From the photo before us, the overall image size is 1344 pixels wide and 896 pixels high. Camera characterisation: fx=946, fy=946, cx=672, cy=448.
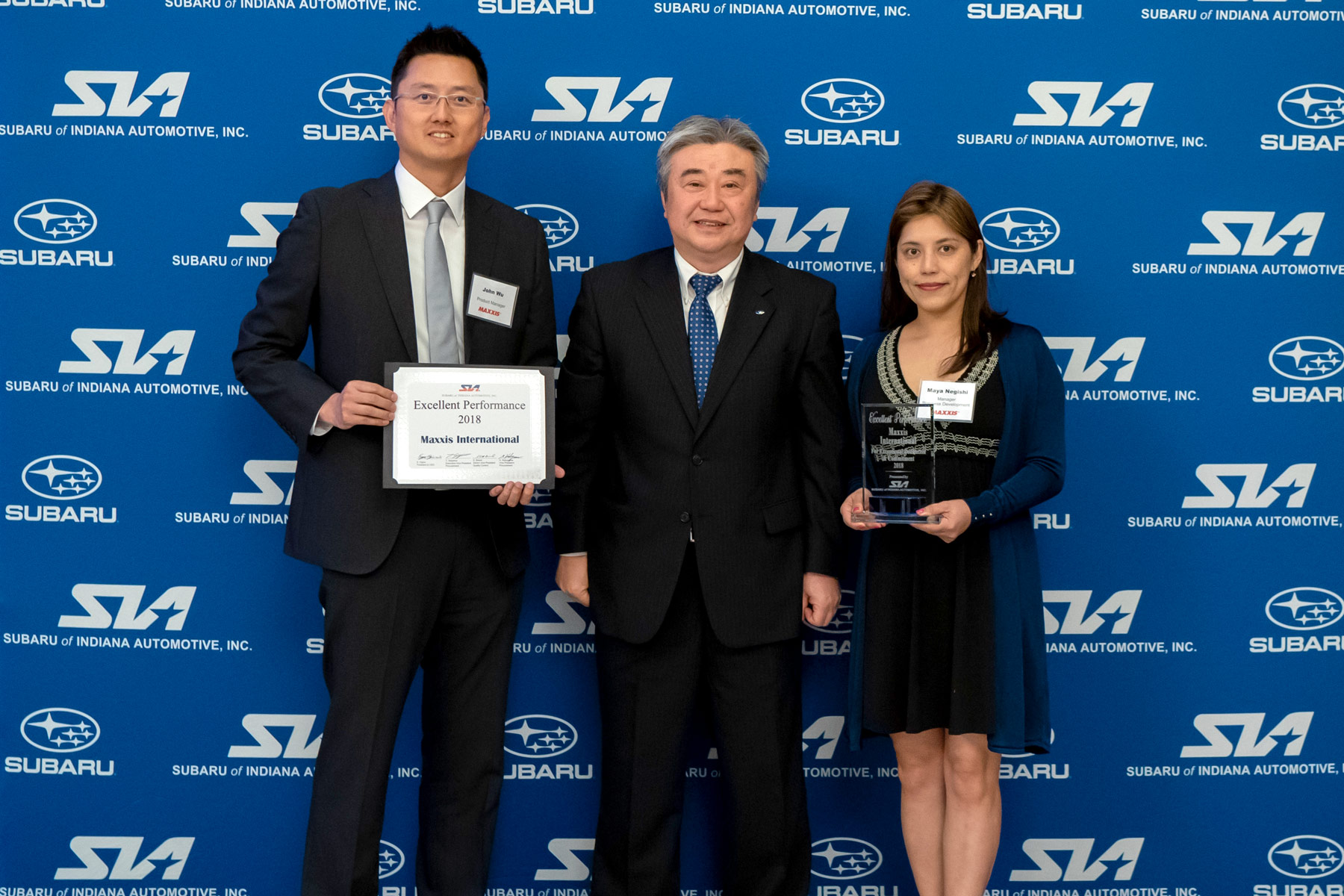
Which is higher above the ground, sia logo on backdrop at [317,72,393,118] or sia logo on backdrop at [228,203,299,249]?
sia logo on backdrop at [317,72,393,118]

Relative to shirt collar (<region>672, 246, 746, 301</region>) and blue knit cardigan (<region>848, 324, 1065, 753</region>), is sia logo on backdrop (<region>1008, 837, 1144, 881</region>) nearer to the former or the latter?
blue knit cardigan (<region>848, 324, 1065, 753</region>)

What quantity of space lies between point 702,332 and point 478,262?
1.81ft

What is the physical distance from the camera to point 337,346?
2.12m

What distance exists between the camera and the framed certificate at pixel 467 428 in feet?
6.53

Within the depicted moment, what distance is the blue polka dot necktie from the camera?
7.41ft

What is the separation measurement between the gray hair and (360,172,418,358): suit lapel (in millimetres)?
643

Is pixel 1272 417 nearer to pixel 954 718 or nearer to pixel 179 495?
pixel 954 718

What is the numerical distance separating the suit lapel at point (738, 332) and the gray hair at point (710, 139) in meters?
0.23

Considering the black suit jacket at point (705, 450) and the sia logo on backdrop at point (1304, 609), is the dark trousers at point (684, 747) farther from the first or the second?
the sia logo on backdrop at point (1304, 609)

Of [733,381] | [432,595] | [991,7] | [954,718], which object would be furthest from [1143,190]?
[432,595]

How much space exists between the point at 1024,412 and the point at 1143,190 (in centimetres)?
107

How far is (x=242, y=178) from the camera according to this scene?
2723mm

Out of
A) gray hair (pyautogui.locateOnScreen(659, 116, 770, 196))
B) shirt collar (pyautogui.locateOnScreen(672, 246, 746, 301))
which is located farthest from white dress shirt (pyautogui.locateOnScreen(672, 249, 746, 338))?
gray hair (pyautogui.locateOnScreen(659, 116, 770, 196))

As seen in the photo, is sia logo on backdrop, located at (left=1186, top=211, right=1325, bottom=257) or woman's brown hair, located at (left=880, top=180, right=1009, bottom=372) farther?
sia logo on backdrop, located at (left=1186, top=211, right=1325, bottom=257)
